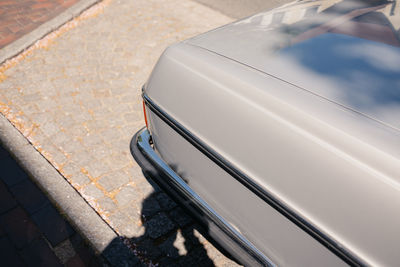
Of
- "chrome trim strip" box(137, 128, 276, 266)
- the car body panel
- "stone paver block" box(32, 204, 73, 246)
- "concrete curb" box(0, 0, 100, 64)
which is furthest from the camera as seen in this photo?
"concrete curb" box(0, 0, 100, 64)

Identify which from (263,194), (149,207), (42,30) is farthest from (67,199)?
(42,30)

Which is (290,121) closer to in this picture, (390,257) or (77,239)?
(390,257)

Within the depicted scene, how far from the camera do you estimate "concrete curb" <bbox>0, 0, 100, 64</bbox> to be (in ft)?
14.1

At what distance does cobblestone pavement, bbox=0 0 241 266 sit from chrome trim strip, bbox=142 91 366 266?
1.07 metres

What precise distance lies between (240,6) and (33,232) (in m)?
5.09

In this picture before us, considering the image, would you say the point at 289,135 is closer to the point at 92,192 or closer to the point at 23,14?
the point at 92,192

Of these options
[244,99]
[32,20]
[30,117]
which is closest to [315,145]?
[244,99]

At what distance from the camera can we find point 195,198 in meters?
1.79

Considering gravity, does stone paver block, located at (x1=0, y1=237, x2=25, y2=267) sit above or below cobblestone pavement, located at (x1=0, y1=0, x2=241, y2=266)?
below

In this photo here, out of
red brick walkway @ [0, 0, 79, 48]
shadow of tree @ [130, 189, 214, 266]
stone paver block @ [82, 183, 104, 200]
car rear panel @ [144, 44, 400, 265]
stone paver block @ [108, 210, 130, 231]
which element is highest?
car rear panel @ [144, 44, 400, 265]

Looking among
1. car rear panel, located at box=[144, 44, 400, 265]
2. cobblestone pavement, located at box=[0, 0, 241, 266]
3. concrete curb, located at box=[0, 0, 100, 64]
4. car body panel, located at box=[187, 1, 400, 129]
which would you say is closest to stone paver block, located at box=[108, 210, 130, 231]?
cobblestone pavement, located at box=[0, 0, 241, 266]

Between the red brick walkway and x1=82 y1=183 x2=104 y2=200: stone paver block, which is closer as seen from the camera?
x1=82 y1=183 x2=104 y2=200: stone paver block

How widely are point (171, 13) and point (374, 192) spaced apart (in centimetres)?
507

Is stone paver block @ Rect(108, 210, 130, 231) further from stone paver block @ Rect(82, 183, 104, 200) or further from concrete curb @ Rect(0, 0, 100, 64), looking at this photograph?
concrete curb @ Rect(0, 0, 100, 64)
